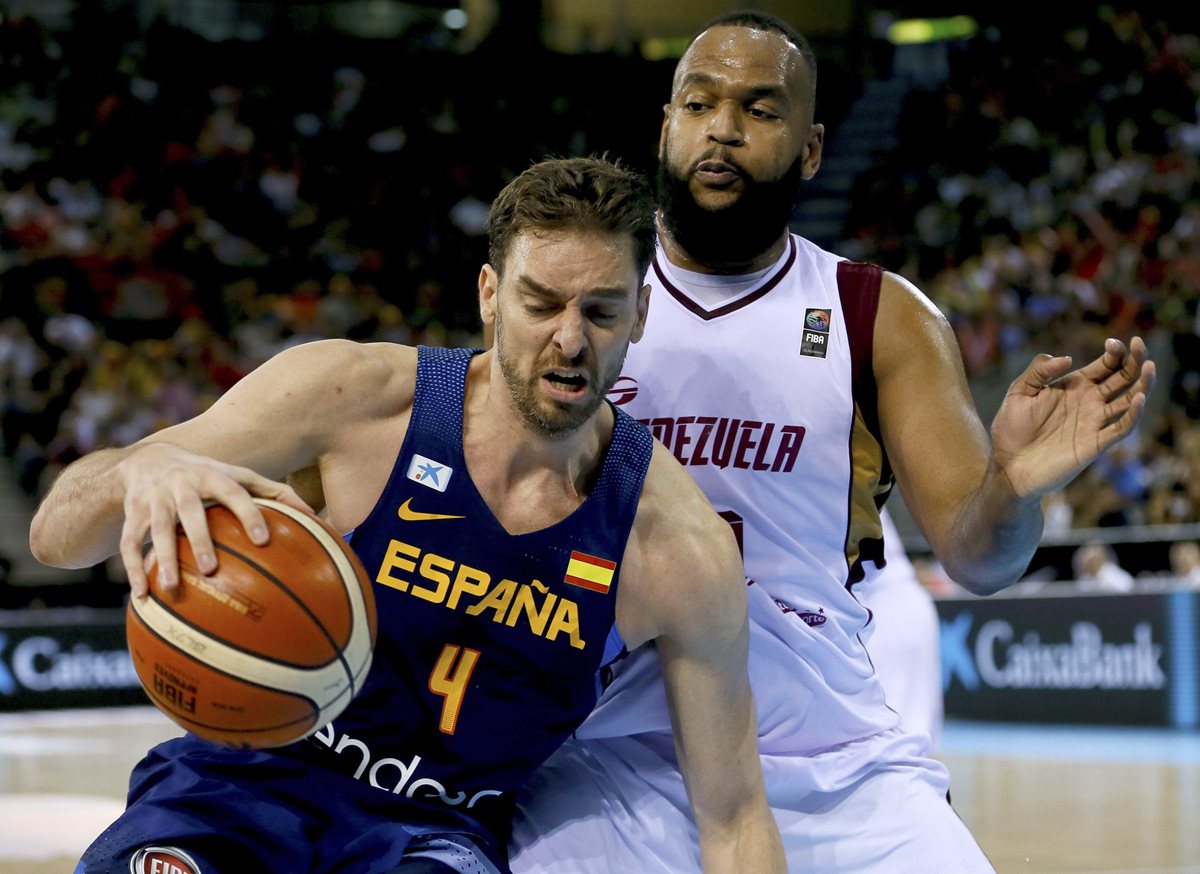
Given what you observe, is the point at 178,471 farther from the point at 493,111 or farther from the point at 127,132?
the point at 493,111

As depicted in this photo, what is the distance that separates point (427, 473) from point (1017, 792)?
6996 millimetres

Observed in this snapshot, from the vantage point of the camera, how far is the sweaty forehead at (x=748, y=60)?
4016 millimetres

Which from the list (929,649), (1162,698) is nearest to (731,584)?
(929,649)

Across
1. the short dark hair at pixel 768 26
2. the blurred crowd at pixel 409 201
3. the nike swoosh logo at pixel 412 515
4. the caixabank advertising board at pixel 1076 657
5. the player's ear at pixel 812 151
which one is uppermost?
the short dark hair at pixel 768 26

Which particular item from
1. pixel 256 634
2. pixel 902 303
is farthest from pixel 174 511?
pixel 902 303

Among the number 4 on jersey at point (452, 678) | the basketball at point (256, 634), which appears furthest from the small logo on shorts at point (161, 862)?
the number 4 on jersey at point (452, 678)

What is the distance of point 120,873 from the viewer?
3.21m

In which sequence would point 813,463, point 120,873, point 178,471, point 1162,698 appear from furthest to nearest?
1. point 1162,698
2. point 813,463
3. point 120,873
4. point 178,471

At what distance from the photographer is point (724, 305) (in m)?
4.14

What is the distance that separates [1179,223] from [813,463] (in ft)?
52.4

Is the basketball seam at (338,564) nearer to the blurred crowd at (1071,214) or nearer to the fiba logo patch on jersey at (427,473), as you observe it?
the fiba logo patch on jersey at (427,473)

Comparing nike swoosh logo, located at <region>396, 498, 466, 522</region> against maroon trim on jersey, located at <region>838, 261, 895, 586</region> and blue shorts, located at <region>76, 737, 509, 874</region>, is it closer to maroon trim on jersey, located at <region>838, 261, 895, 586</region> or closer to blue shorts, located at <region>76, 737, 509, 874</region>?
blue shorts, located at <region>76, 737, 509, 874</region>

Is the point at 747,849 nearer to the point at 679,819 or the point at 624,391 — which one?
the point at 679,819

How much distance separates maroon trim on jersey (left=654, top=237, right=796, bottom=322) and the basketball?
1.52 meters
